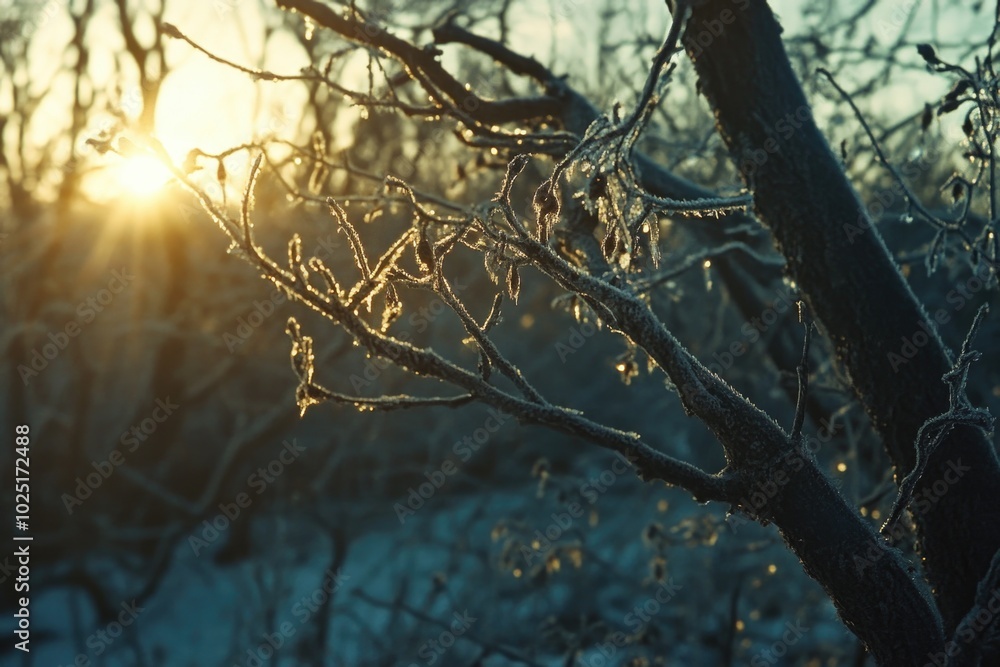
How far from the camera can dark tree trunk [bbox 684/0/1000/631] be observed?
7.55 feet

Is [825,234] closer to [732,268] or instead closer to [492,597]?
[732,268]

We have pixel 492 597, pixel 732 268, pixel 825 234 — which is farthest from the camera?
pixel 492 597

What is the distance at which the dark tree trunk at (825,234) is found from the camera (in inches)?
90.6

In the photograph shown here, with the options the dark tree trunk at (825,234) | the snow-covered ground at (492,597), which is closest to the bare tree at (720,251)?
the dark tree trunk at (825,234)

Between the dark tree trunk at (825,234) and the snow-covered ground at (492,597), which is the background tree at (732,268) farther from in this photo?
the snow-covered ground at (492,597)

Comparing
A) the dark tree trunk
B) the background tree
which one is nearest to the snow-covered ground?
the background tree

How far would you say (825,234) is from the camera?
235 centimetres

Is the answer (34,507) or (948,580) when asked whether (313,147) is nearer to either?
(948,580)

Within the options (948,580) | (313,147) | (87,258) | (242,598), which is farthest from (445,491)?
(948,580)

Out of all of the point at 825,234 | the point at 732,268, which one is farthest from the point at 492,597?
the point at 825,234

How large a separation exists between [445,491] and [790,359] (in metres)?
7.68

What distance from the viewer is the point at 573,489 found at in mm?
4820

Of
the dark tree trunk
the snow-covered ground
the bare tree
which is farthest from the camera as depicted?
the snow-covered ground

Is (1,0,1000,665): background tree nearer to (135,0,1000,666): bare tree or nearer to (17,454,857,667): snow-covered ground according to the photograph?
(135,0,1000,666): bare tree
